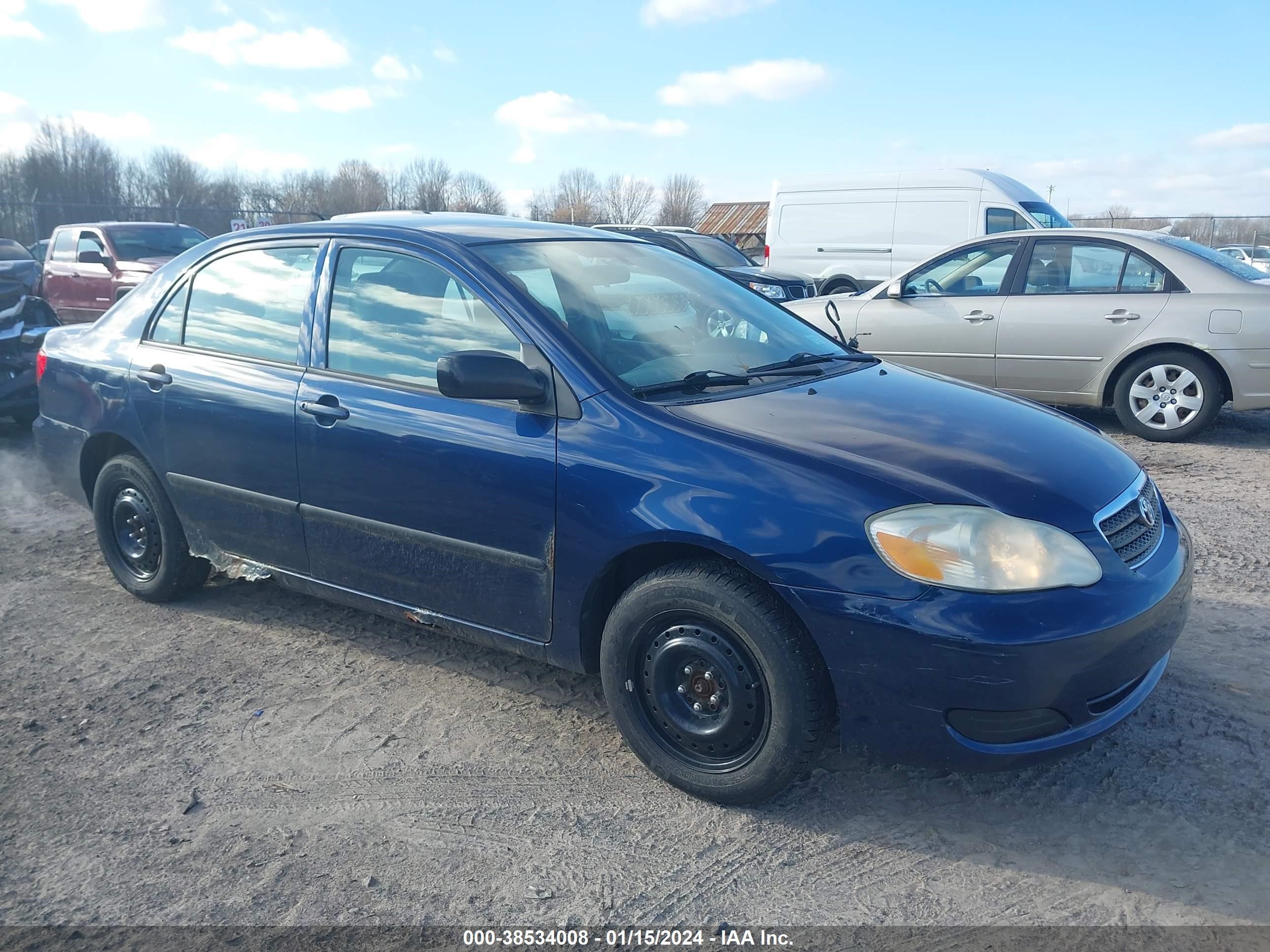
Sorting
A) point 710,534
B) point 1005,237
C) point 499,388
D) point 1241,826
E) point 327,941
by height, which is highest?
point 1005,237

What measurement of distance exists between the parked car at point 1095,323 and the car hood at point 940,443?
4345 mm

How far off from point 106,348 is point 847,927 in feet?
12.8

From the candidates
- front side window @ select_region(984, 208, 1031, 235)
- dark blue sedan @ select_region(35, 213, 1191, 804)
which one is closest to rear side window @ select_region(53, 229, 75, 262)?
dark blue sedan @ select_region(35, 213, 1191, 804)

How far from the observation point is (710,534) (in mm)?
2658

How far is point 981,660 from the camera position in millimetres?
2422

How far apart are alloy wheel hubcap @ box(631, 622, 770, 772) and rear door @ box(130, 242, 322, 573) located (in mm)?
1568

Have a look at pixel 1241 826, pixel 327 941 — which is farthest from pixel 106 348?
pixel 1241 826

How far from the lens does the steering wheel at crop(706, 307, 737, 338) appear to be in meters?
3.63

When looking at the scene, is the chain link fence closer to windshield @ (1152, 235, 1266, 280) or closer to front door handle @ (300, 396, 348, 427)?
windshield @ (1152, 235, 1266, 280)

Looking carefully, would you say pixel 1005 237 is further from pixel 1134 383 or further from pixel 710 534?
pixel 710 534

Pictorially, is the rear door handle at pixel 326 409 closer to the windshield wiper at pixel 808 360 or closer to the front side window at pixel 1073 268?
the windshield wiper at pixel 808 360

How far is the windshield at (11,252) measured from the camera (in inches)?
369

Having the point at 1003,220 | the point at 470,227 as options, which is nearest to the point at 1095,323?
the point at 470,227

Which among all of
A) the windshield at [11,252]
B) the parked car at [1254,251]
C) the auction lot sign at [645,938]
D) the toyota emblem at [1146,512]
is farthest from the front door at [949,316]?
the parked car at [1254,251]
